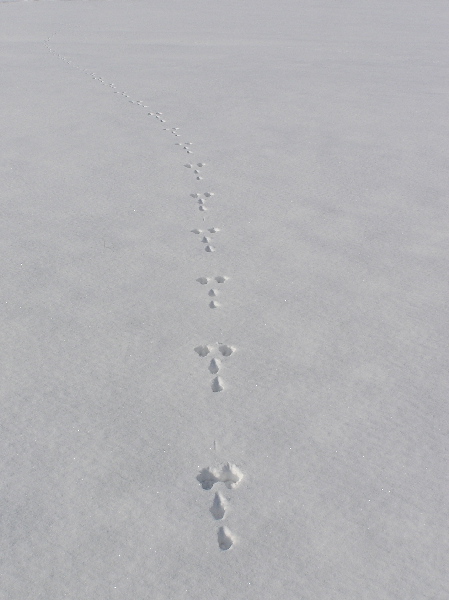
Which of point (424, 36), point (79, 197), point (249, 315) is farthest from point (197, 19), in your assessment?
point (249, 315)

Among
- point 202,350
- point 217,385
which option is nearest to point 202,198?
point 202,350

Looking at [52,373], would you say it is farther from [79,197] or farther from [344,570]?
[79,197]

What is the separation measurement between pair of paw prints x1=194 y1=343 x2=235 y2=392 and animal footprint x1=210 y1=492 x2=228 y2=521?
50 centimetres

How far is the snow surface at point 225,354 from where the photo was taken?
65.9 inches

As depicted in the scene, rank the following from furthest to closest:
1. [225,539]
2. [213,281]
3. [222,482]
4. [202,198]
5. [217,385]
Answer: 1. [202,198]
2. [213,281]
3. [217,385]
4. [222,482]
5. [225,539]

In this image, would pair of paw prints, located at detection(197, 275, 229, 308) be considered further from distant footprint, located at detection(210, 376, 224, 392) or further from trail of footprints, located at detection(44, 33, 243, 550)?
distant footprint, located at detection(210, 376, 224, 392)

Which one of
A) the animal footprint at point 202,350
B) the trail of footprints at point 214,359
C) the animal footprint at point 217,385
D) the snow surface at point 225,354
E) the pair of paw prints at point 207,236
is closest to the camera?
the snow surface at point 225,354

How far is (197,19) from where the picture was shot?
10.7 meters

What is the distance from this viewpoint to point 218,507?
179 centimetres

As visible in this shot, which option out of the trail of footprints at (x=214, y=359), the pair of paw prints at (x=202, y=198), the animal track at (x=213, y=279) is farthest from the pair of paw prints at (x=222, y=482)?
the pair of paw prints at (x=202, y=198)

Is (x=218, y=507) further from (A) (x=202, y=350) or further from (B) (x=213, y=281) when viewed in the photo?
(B) (x=213, y=281)

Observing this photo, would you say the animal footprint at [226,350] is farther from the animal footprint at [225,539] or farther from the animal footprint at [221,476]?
the animal footprint at [225,539]

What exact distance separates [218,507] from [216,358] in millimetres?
742

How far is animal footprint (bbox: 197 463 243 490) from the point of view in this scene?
1.87 meters
